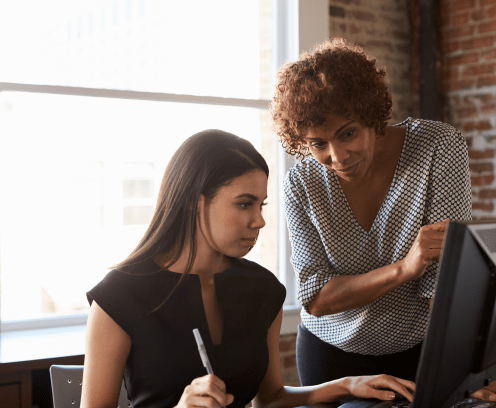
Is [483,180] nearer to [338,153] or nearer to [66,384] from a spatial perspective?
[338,153]

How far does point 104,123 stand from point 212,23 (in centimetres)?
80

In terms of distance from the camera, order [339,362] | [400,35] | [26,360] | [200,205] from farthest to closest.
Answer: [400,35] < [26,360] < [339,362] < [200,205]

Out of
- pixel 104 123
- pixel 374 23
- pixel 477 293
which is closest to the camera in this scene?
pixel 477 293

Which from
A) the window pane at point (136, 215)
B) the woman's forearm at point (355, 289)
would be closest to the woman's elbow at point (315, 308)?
the woman's forearm at point (355, 289)

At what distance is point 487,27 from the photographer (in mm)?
3051

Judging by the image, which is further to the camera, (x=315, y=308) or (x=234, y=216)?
(x=315, y=308)

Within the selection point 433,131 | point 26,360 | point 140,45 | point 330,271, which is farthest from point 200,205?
point 140,45

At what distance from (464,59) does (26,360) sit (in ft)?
8.89

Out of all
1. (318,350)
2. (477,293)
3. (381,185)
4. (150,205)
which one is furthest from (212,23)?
(477,293)

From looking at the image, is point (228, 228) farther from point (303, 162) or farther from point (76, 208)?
point (76, 208)

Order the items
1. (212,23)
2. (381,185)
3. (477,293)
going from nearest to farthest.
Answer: (477,293)
(381,185)
(212,23)

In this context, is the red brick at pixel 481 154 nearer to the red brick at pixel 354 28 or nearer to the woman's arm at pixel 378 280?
the red brick at pixel 354 28

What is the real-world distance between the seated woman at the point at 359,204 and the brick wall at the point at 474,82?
1712mm

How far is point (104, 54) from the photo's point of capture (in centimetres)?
268
